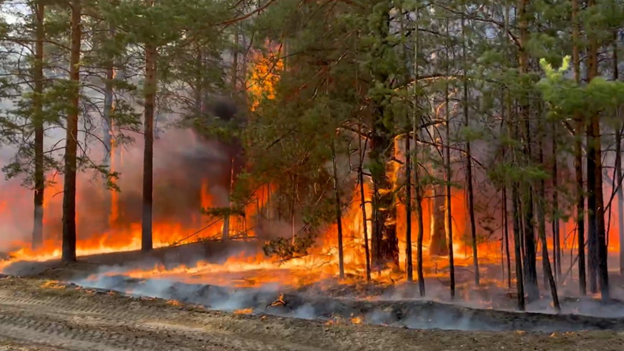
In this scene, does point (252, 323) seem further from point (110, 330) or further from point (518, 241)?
point (518, 241)

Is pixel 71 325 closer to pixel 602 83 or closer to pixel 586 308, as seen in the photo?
pixel 602 83

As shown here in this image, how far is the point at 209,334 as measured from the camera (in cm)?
786

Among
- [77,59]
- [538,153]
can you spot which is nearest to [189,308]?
[538,153]

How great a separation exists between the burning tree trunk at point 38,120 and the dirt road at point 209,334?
6.16 m

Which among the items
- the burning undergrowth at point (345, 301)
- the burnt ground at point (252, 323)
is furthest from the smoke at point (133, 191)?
the burnt ground at point (252, 323)

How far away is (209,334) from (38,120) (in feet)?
30.3

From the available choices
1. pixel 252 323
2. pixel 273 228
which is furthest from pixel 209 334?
pixel 273 228

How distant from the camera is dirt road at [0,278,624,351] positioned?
7.16m

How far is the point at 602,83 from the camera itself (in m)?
7.26

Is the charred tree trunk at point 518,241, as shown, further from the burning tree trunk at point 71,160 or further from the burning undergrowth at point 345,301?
the burning tree trunk at point 71,160

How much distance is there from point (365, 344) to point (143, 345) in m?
3.05

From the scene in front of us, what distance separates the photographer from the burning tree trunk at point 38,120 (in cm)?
1410

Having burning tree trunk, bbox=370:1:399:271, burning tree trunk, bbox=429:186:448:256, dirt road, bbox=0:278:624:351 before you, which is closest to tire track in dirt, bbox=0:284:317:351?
dirt road, bbox=0:278:624:351

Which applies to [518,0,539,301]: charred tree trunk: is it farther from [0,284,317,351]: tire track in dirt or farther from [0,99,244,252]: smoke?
[0,99,244,252]: smoke
